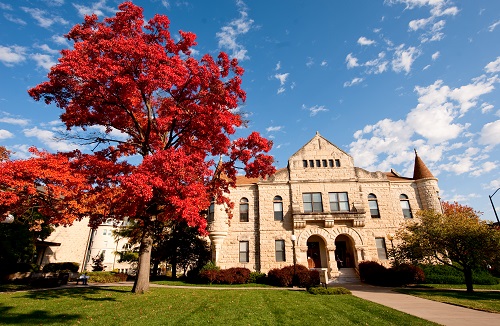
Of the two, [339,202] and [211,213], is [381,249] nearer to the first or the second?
[339,202]

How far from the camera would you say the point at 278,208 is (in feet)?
89.5

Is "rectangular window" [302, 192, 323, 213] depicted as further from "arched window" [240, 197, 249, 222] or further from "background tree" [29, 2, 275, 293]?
"background tree" [29, 2, 275, 293]

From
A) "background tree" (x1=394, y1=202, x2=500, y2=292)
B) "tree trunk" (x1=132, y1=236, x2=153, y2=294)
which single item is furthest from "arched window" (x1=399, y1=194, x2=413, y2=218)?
"tree trunk" (x1=132, y1=236, x2=153, y2=294)

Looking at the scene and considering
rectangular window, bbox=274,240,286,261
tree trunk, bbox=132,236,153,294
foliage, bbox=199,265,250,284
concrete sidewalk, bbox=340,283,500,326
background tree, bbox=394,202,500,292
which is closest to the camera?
concrete sidewalk, bbox=340,283,500,326

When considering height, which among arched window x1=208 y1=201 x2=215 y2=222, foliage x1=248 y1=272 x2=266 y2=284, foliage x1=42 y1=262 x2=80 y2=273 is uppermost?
arched window x1=208 y1=201 x2=215 y2=222

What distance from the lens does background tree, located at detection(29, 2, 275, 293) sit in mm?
11305

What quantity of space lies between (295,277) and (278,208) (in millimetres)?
8149

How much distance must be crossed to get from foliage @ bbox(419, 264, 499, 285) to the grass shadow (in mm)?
24850

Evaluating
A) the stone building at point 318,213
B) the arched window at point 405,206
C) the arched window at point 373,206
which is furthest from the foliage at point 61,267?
the arched window at point 405,206

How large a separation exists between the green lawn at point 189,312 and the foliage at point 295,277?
7.12 meters

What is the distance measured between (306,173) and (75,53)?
73.7 feet

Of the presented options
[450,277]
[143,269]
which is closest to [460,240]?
[450,277]

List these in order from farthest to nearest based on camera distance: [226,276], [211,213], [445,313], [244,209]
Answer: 1. [244,209]
2. [211,213]
3. [226,276]
4. [445,313]

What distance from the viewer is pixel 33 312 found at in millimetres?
9094
